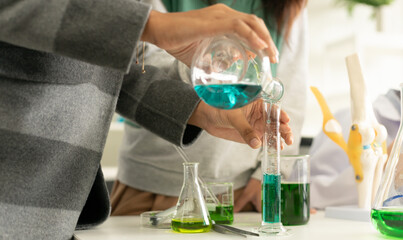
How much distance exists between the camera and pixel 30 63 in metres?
0.73

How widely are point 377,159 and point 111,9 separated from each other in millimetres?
671

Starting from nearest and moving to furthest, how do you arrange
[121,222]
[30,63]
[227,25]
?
[227,25]
[30,63]
[121,222]

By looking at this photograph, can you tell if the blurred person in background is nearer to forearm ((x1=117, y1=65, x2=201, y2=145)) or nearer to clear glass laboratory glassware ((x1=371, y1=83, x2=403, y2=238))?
forearm ((x1=117, y1=65, x2=201, y2=145))

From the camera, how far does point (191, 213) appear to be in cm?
81

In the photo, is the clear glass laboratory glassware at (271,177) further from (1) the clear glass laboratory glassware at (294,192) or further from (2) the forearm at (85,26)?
(2) the forearm at (85,26)

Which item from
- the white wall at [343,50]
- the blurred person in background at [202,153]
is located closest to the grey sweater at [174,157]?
the blurred person in background at [202,153]

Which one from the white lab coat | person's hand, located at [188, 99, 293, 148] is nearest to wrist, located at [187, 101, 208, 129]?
person's hand, located at [188, 99, 293, 148]

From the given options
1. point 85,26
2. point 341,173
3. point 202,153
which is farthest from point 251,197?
point 85,26

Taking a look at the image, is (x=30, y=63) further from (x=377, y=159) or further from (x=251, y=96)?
(x=377, y=159)

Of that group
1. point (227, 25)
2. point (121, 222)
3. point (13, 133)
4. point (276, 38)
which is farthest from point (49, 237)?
point (276, 38)

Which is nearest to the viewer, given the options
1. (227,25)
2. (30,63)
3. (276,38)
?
(227,25)

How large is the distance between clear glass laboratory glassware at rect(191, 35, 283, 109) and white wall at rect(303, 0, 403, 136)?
2322 millimetres

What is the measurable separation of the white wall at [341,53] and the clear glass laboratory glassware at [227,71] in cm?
232

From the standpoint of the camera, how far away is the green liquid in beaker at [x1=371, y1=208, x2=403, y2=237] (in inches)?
29.4
